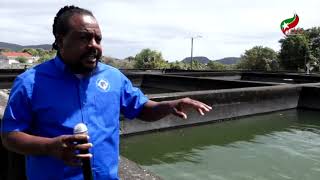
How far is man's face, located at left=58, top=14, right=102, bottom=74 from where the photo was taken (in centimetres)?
186

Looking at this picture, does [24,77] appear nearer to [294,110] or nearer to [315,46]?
[294,110]

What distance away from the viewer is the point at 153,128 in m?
8.05

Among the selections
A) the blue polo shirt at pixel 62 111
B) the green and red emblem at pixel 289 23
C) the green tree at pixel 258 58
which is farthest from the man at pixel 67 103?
the green tree at pixel 258 58

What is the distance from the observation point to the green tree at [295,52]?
5591 cm

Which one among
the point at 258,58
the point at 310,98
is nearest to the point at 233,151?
the point at 310,98

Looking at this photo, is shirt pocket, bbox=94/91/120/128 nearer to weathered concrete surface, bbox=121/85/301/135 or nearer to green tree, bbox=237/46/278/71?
weathered concrete surface, bbox=121/85/301/135

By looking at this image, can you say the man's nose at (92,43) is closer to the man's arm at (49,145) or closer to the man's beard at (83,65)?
the man's beard at (83,65)

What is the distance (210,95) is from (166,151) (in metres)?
2.82

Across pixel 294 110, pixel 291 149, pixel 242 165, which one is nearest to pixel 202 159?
pixel 242 165

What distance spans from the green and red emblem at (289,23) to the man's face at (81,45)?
51.9 meters

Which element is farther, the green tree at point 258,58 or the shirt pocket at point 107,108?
the green tree at point 258,58

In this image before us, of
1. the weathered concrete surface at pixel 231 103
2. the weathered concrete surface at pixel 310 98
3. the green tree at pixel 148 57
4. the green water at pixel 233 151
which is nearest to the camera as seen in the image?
the green water at pixel 233 151

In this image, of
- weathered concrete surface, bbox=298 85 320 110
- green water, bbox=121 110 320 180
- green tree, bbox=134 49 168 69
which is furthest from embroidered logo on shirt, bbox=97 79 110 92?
green tree, bbox=134 49 168 69

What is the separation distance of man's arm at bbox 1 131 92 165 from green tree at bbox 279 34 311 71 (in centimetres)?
5611
